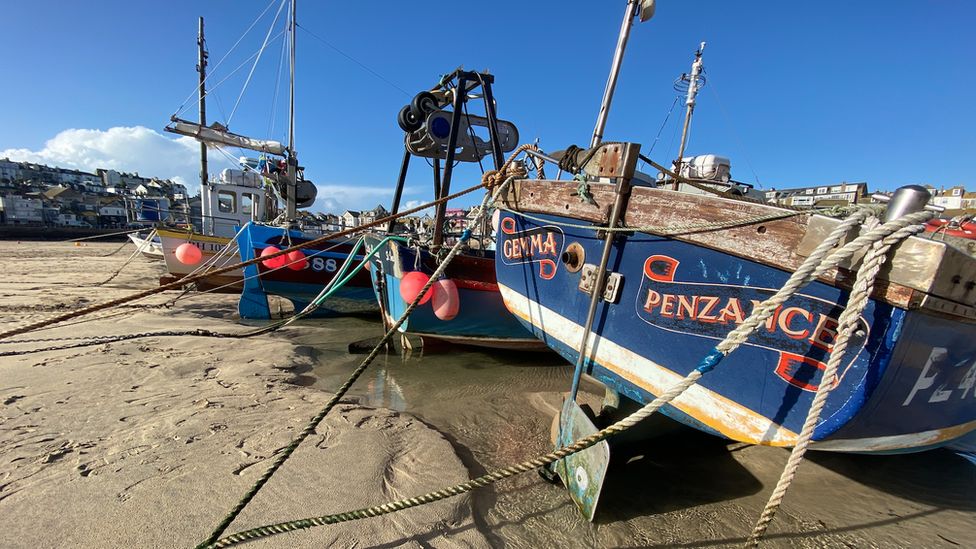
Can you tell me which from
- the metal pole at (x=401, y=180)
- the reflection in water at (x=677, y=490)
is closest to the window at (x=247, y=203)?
the metal pole at (x=401, y=180)

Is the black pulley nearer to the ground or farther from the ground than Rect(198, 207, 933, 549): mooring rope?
farther from the ground

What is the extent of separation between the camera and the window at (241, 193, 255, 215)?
13.2 m

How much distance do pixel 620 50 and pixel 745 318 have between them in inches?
162

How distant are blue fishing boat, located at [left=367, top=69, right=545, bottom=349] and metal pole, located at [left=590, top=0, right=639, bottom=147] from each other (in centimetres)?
171

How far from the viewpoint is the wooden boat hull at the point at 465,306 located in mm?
5562

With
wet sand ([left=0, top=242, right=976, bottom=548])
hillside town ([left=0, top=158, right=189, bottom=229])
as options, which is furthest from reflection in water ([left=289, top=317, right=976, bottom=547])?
hillside town ([left=0, top=158, right=189, bottom=229])

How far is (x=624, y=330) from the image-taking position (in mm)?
2756

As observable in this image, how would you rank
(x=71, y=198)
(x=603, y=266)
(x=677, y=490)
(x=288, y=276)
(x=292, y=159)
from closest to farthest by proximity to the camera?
(x=603, y=266), (x=677, y=490), (x=288, y=276), (x=292, y=159), (x=71, y=198)

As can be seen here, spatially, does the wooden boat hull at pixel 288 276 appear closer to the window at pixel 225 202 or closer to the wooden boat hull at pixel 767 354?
the window at pixel 225 202

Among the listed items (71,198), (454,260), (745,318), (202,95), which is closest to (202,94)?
(202,95)

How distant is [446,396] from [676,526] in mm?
2893

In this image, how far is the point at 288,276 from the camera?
828cm

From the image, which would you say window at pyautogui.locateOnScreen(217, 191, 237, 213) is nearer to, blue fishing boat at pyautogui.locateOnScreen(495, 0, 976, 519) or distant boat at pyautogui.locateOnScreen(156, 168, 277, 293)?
distant boat at pyautogui.locateOnScreen(156, 168, 277, 293)

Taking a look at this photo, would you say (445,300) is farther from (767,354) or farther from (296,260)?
(296,260)
